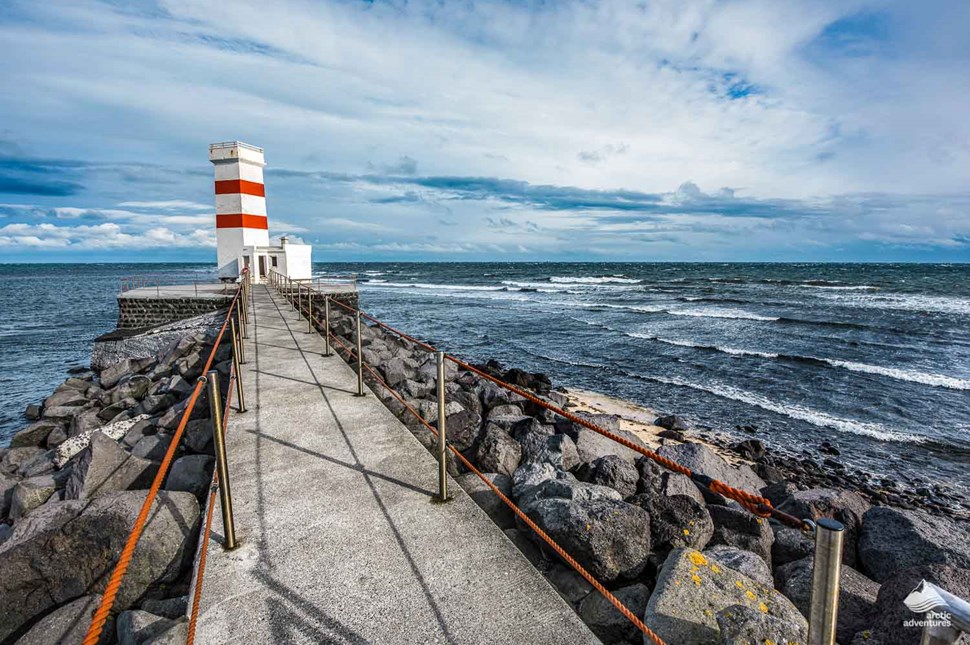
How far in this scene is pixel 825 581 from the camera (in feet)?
4.61

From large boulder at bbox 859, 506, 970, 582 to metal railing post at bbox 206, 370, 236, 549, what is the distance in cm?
483

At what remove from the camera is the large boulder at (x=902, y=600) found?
Result: 2.56 meters

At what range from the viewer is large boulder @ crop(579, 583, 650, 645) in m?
2.71

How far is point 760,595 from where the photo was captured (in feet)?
8.93

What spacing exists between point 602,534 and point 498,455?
2392 mm

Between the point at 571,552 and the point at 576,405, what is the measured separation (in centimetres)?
863

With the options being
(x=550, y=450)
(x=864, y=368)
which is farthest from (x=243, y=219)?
(x=864, y=368)

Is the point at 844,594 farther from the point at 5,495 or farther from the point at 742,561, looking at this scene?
the point at 5,495

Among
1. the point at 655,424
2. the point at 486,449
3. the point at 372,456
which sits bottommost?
the point at 655,424

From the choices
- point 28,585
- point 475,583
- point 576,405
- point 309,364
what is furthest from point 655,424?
point 28,585

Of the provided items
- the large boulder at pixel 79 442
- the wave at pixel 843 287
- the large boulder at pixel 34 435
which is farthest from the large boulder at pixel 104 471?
the wave at pixel 843 287

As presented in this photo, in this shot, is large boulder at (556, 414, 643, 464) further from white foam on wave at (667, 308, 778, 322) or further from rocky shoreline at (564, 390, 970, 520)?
white foam on wave at (667, 308, 778, 322)

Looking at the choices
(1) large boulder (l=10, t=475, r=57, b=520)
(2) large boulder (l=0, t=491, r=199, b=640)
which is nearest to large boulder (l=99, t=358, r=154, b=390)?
(1) large boulder (l=10, t=475, r=57, b=520)

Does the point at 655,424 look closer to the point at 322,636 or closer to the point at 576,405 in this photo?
the point at 576,405
